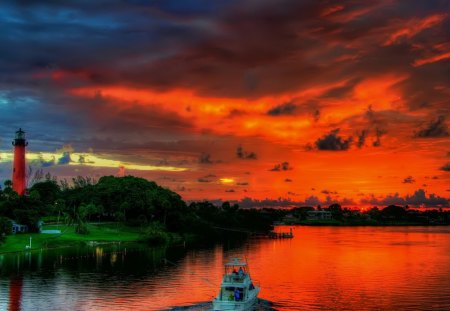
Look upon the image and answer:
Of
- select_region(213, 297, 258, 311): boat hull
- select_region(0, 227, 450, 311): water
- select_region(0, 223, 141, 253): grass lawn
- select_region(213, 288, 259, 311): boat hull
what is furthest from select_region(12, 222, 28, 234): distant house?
select_region(213, 297, 258, 311): boat hull

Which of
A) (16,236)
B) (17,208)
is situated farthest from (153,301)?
(17,208)

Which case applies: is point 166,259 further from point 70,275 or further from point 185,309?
point 185,309

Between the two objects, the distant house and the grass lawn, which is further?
the distant house

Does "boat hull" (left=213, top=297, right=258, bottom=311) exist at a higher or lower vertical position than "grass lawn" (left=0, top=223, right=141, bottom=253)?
lower

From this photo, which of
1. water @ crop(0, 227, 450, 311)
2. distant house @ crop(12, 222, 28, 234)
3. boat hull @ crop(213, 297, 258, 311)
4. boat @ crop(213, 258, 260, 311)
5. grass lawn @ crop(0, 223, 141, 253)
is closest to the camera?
boat hull @ crop(213, 297, 258, 311)

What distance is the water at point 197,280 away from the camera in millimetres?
85188

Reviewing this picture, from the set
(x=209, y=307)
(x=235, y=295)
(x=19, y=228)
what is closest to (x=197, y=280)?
(x=209, y=307)

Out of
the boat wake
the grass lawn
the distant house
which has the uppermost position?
the distant house

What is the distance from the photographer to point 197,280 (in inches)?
4306

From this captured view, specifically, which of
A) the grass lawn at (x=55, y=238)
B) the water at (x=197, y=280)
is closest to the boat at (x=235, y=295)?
the water at (x=197, y=280)

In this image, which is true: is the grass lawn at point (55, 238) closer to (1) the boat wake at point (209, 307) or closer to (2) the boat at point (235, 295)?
(1) the boat wake at point (209, 307)

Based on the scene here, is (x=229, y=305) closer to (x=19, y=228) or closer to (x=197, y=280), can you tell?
(x=197, y=280)

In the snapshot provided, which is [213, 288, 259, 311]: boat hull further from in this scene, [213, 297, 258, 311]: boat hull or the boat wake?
the boat wake

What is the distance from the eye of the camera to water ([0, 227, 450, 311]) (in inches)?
3354
